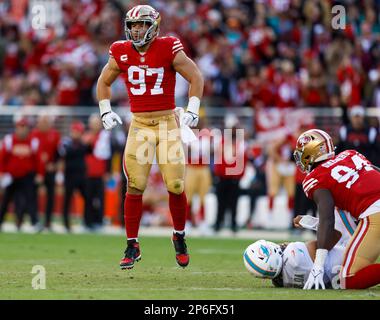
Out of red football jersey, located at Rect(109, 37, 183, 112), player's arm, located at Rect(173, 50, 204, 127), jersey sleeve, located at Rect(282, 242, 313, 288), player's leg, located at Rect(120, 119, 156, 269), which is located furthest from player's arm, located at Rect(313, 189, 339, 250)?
red football jersey, located at Rect(109, 37, 183, 112)

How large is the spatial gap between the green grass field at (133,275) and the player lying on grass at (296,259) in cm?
16

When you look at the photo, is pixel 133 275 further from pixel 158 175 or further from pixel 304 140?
pixel 158 175

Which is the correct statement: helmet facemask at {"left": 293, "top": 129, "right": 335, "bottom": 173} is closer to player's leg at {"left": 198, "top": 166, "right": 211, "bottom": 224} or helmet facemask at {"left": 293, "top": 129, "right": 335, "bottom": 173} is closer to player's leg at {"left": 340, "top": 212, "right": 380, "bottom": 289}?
player's leg at {"left": 340, "top": 212, "right": 380, "bottom": 289}

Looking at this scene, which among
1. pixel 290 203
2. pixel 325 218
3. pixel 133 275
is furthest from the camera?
A: pixel 290 203

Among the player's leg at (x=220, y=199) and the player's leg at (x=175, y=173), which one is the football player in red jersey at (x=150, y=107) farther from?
the player's leg at (x=220, y=199)

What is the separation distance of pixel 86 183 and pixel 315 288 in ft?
32.3

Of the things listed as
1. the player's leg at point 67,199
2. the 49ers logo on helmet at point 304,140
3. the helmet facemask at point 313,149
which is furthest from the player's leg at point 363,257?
the player's leg at point 67,199

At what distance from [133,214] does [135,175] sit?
1.15 feet

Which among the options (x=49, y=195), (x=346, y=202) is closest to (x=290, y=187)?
(x=49, y=195)

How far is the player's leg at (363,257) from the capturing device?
25.3 ft

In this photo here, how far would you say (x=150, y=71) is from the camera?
30.5ft

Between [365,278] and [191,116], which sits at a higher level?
[191,116]

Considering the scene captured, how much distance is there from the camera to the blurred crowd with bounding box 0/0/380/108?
18.5 metres

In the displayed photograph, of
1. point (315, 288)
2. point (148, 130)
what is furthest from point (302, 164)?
point (148, 130)
